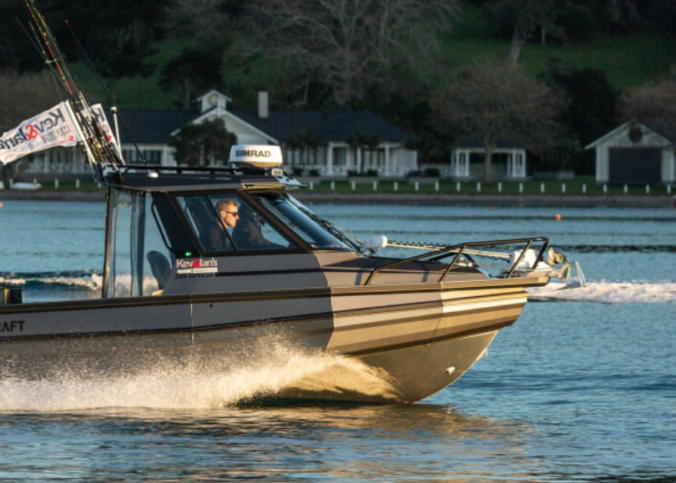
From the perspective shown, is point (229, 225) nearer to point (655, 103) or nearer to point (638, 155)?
point (638, 155)

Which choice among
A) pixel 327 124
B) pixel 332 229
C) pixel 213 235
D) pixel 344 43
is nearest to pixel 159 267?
pixel 213 235

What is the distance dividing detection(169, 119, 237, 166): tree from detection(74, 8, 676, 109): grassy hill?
2435 centimetres

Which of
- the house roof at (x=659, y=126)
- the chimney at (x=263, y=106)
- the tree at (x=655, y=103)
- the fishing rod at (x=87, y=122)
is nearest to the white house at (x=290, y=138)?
the chimney at (x=263, y=106)

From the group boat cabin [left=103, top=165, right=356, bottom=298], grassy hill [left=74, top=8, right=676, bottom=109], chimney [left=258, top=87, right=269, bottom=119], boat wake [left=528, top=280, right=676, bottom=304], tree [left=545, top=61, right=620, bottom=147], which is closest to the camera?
boat cabin [left=103, top=165, right=356, bottom=298]

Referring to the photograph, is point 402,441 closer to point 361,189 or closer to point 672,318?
point 672,318

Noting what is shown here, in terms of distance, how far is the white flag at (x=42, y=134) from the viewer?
32.7 ft

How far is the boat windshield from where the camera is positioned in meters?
9.37

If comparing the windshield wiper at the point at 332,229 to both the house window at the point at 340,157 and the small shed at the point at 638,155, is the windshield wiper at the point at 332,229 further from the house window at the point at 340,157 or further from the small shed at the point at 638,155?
the house window at the point at 340,157

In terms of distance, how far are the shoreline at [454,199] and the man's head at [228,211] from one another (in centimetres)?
4711

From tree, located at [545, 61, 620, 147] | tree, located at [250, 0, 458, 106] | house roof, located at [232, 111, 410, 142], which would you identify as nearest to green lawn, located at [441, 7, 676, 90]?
tree, located at [250, 0, 458, 106]

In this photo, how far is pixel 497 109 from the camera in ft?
234

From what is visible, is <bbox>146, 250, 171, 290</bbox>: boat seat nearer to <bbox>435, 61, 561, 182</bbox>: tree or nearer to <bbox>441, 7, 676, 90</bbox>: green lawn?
<bbox>435, 61, 561, 182</bbox>: tree

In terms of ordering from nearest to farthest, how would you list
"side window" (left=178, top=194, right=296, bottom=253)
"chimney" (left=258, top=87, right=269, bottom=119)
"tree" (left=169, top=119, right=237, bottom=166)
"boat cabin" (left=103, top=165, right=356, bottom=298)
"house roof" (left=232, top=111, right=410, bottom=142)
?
"boat cabin" (left=103, top=165, right=356, bottom=298) < "side window" (left=178, top=194, right=296, bottom=253) < "tree" (left=169, top=119, right=237, bottom=166) < "house roof" (left=232, top=111, right=410, bottom=142) < "chimney" (left=258, top=87, right=269, bottom=119)

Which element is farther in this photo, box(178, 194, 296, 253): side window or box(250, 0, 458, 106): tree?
box(250, 0, 458, 106): tree
